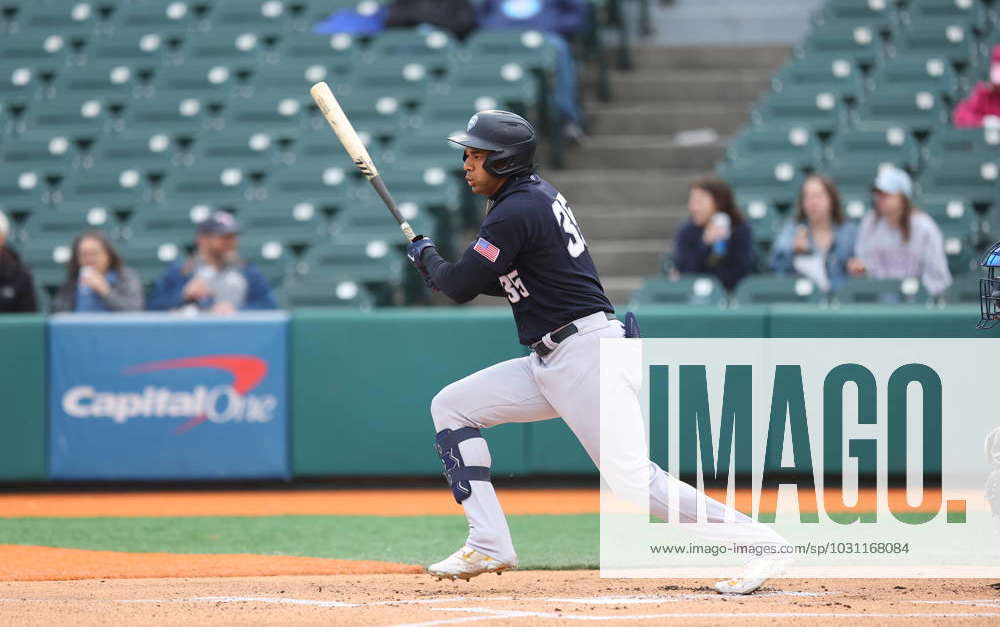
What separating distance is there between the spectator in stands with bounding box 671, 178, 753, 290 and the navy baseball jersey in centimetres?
434

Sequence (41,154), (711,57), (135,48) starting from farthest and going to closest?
(711,57) < (135,48) < (41,154)

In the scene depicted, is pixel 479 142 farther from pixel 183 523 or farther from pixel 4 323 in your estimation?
pixel 4 323

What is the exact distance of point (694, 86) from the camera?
1384 cm

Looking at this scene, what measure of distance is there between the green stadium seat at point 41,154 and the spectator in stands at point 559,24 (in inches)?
165

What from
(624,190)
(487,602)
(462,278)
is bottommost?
(487,602)

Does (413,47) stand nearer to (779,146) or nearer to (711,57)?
(711,57)

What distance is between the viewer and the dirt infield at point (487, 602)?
4613mm

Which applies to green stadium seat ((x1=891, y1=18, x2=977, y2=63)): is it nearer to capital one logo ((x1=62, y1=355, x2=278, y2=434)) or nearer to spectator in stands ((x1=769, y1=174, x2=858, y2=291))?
spectator in stands ((x1=769, y1=174, x2=858, y2=291))

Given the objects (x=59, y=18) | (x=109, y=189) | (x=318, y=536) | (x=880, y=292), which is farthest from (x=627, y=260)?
(x=59, y=18)

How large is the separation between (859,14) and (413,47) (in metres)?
4.23

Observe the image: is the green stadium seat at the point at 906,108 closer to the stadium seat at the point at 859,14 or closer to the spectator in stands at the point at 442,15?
the stadium seat at the point at 859,14

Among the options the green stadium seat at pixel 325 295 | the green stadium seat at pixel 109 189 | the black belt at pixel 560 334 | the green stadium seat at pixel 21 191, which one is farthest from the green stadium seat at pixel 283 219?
the black belt at pixel 560 334

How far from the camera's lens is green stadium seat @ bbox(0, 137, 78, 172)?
41.0ft

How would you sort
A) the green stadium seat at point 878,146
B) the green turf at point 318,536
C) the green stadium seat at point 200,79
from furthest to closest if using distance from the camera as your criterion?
the green stadium seat at point 200,79 < the green stadium seat at point 878,146 < the green turf at point 318,536
